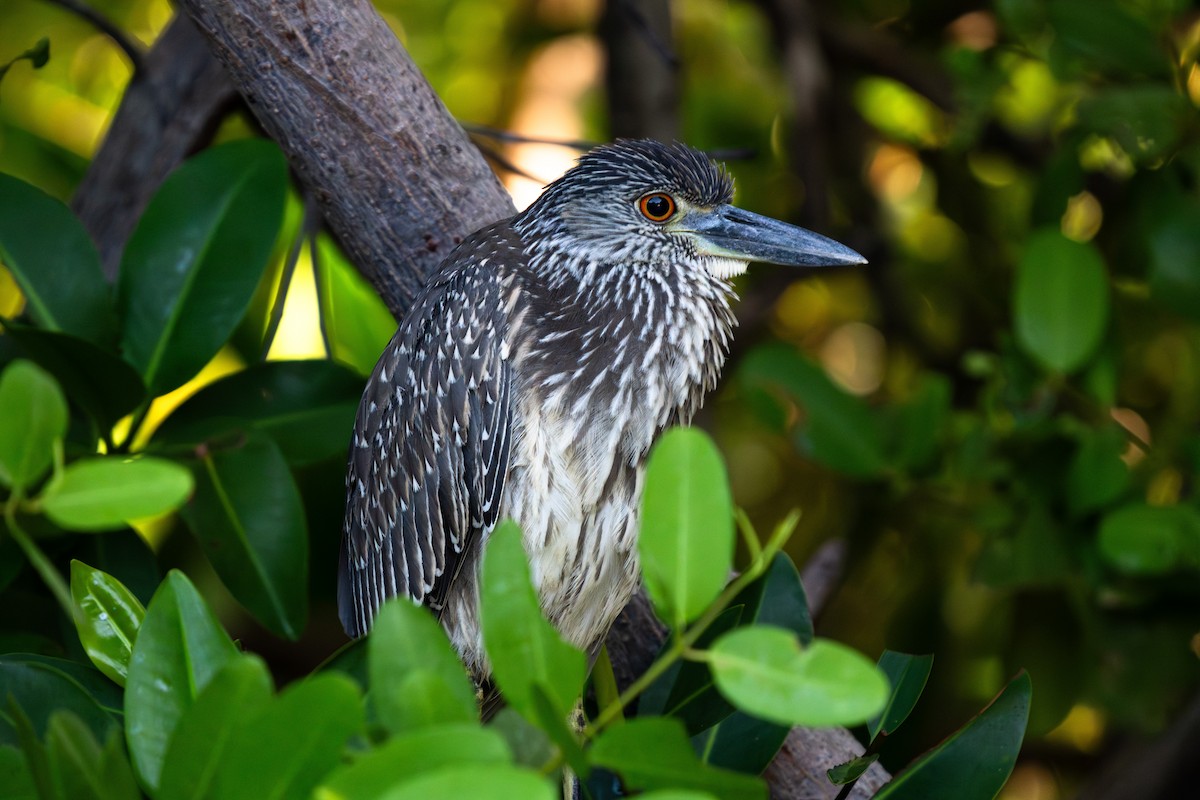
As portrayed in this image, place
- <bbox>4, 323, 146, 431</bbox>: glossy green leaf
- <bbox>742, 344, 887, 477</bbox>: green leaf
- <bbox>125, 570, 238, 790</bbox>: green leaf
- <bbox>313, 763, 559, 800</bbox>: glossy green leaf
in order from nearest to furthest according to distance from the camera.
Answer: <bbox>313, 763, 559, 800</bbox>: glossy green leaf
<bbox>125, 570, 238, 790</bbox>: green leaf
<bbox>4, 323, 146, 431</bbox>: glossy green leaf
<bbox>742, 344, 887, 477</bbox>: green leaf

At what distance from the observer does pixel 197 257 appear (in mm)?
1982

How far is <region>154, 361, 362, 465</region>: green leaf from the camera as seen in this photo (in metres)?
1.98

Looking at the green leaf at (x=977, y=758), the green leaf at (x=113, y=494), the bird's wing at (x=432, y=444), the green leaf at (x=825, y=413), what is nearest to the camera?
the green leaf at (x=113, y=494)

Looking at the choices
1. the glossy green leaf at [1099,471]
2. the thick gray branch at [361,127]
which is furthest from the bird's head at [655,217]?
the glossy green leaf at [1099,471]

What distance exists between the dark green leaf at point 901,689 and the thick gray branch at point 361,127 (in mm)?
1048

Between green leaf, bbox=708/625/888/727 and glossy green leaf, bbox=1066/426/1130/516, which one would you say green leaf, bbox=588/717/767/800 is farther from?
glossy green leaf, bbox=1066/426/1130/516

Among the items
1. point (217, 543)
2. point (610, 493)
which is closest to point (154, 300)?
point (217, 543)

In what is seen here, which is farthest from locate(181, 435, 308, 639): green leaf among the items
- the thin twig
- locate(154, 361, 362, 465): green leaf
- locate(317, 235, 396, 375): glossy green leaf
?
the thin twig

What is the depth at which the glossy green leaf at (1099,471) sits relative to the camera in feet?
7.41

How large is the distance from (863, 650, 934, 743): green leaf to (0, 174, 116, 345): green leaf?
1.39m

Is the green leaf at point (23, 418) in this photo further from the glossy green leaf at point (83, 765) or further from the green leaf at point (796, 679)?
the green leaf at point (796, 679)

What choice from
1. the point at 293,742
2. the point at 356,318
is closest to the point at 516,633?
the point at 293,742

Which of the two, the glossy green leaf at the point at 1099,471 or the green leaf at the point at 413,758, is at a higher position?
the green leaf at the point at 413,758

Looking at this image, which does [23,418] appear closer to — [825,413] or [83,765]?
[83,765]
